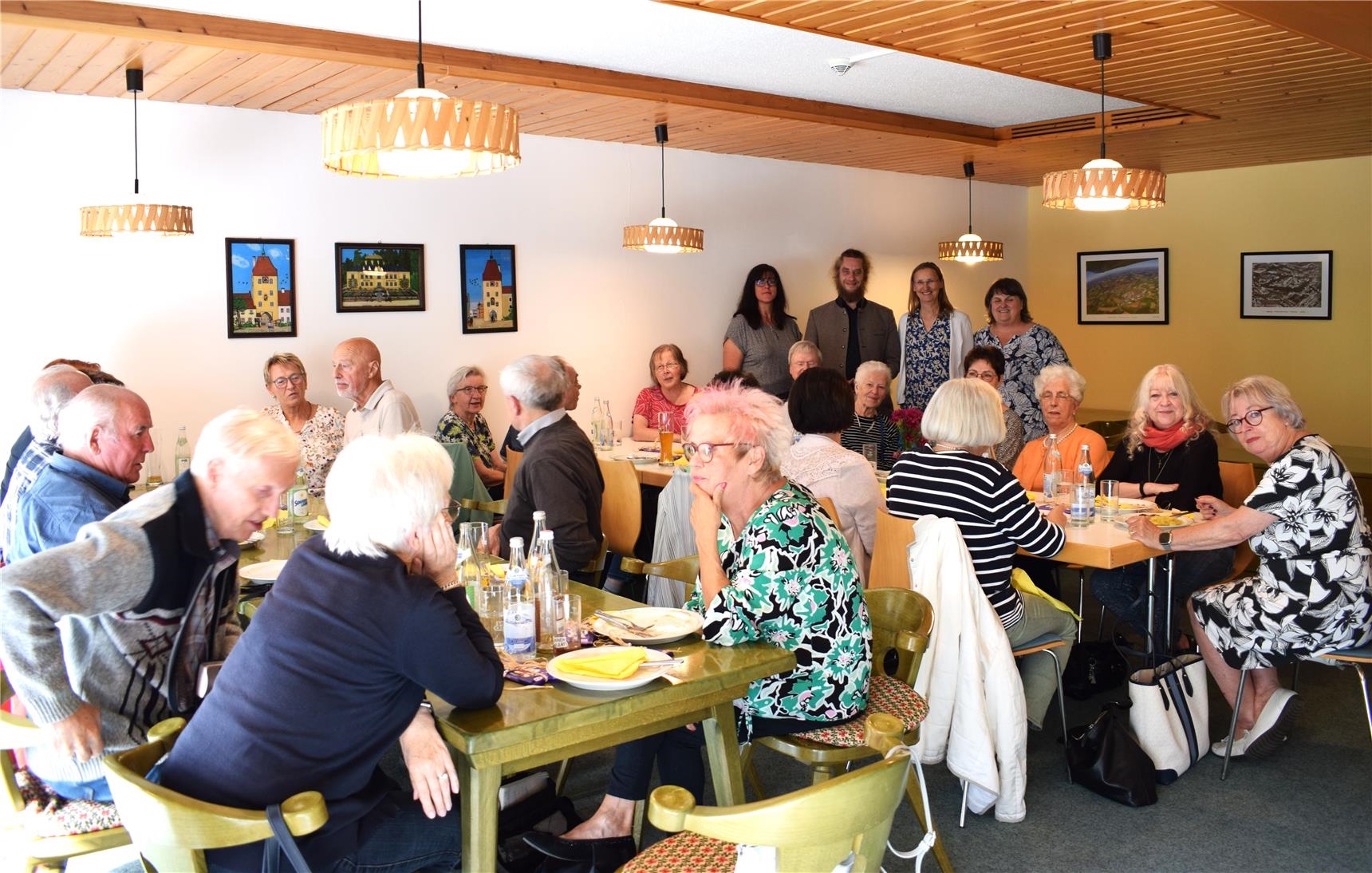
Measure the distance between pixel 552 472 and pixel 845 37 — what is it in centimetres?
210

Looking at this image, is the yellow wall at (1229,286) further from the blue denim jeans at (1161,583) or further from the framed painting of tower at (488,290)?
the framed painting of tower at (488,290)

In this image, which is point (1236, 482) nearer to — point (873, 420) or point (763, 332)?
point (873, 420)

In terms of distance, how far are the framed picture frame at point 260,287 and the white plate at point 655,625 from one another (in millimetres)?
4051

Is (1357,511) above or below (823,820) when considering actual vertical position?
above

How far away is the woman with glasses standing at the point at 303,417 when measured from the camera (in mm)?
5805

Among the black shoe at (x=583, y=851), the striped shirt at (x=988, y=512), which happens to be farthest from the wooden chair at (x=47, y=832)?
the striped shirt at (x=988, y=512)

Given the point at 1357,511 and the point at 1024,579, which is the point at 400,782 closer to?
the point at 1024,579

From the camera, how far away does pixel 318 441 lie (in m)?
5.85

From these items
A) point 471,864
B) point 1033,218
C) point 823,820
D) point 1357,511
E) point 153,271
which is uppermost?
point 1033,218

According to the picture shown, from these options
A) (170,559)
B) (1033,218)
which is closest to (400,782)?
(170,559)

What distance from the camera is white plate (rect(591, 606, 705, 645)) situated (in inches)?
103

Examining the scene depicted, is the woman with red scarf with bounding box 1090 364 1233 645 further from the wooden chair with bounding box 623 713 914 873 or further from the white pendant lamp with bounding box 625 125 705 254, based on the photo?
the wooden chair with bounding box 623 713 914 873

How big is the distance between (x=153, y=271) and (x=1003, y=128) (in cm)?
543

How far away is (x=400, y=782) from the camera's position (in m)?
3.76
